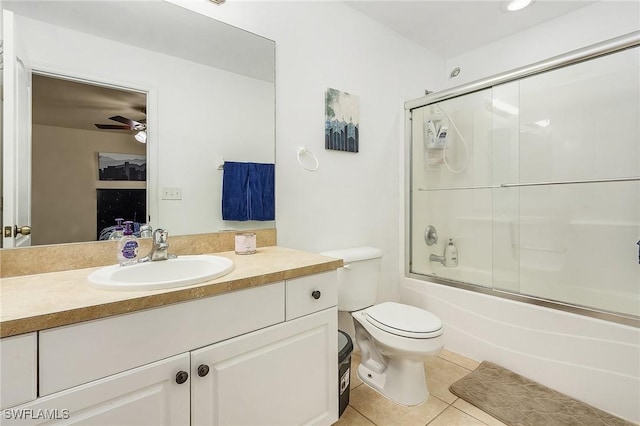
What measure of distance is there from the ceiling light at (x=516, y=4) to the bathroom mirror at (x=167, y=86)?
1.57 meters

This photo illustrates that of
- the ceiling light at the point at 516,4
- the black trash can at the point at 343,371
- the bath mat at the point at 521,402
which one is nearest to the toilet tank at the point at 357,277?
the black trash can at the point at 343,371

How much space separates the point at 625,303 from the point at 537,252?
54cm

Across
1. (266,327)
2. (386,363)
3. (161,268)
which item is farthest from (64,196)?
(386,363)

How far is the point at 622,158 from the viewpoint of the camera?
77.2 inches

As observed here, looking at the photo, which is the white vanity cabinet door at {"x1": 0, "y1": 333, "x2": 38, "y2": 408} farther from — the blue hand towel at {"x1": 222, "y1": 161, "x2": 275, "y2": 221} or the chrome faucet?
the blue hand towel at {"x1": 222, "y1": 161, "x2": 275, "y2": 221}

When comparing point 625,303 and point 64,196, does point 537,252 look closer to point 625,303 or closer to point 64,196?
point 625,303

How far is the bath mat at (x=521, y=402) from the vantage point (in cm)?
142

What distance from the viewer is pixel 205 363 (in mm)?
902

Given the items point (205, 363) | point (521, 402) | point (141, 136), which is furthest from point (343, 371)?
point (141, 136)

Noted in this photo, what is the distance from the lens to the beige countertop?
2.20ft

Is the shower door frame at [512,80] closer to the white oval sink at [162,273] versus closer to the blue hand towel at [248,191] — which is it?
the blue hand towel at [248,191]

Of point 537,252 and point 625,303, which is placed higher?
point 537,252

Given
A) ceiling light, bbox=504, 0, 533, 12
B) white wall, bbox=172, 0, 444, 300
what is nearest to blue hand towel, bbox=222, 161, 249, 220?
white wall, bbox=172, 0, 444, 300

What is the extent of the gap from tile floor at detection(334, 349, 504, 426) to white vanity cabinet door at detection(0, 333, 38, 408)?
Answer: 4.07 feet
